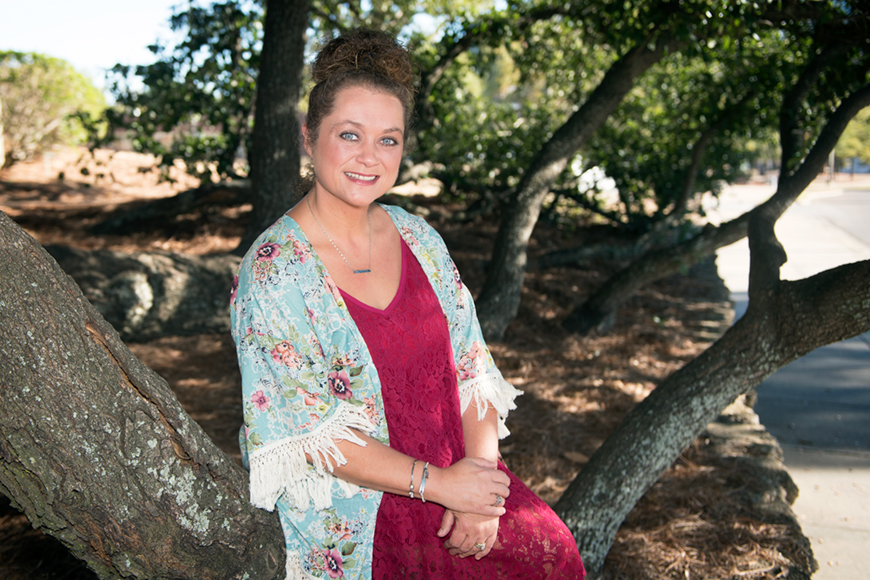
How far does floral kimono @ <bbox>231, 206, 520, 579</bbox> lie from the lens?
5.37 ft

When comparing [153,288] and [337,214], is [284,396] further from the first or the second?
[153,288]

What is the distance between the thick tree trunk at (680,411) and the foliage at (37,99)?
1005 cm

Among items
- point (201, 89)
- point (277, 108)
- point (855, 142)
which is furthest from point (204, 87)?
point (855, 142)

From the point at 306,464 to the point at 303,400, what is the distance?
0.17 meters

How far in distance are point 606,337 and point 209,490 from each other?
4.66m

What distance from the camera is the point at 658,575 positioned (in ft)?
8.76

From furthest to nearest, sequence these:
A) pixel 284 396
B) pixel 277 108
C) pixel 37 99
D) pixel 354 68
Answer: pixel 37 99, pixel 277 108, pixel 354 68, pixel 284 396

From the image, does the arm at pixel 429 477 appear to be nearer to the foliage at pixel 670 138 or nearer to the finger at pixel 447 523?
the finger at pixel 447 523

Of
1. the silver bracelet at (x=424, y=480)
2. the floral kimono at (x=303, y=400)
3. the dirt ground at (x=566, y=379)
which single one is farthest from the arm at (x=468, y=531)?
the dirt ground at (x=566, y=379)

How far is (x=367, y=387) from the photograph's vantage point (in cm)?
180

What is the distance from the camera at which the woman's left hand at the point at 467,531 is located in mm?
1766

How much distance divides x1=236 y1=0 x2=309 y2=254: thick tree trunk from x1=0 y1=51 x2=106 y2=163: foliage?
6405mm

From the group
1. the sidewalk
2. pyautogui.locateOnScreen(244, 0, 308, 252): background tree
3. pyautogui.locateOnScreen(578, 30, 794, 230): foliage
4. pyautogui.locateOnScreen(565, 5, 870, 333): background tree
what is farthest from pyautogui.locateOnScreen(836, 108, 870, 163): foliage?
pyautogui.locateOnScreen(244, 0, 308, 252): background tree

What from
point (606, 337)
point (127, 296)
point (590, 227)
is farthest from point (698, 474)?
point (590, 227)
